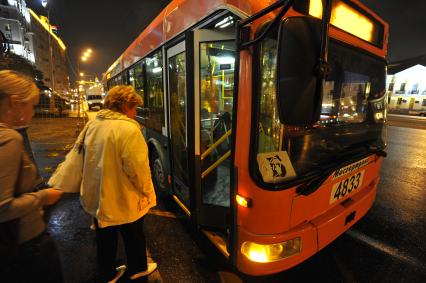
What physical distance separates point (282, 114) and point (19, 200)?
1.58 meters

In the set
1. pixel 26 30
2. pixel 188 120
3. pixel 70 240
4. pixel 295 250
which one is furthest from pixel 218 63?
pixel 26 30

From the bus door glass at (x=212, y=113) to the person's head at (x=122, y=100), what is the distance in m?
0.63

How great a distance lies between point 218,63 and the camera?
10.6 ft

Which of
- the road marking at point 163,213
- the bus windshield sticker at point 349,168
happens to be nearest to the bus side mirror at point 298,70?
the bus windshield sticker at point 349,168

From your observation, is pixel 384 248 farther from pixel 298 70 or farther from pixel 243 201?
pixel 298 70

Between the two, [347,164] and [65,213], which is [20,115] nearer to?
[347,164]

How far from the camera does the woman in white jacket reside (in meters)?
1.94

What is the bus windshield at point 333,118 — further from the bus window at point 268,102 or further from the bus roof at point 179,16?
the bus roof at point 179,16

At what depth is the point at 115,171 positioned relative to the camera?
1994mm

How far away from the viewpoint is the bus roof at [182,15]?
1.79 meters

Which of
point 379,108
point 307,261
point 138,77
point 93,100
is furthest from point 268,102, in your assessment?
point 93,100

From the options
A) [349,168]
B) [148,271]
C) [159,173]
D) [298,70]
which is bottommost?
→ [148,271]

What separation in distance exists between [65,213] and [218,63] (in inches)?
140

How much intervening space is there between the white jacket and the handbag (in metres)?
0.12
